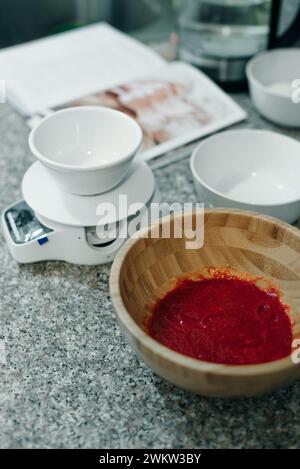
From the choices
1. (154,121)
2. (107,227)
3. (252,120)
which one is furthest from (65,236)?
(252,120)

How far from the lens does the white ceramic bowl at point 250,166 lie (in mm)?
832

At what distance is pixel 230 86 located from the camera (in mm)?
1091

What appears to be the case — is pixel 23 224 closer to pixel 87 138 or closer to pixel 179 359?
pixel 87 138

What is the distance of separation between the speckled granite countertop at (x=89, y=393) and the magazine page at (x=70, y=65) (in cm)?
42

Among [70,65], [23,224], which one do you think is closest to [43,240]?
[23,224]

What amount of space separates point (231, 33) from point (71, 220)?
596mm

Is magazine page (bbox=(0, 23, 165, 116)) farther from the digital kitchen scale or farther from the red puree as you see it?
the red puree

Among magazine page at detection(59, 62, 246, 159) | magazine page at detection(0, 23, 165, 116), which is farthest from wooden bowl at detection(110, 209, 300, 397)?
magazine page at detection(0, 23, 165, 116)

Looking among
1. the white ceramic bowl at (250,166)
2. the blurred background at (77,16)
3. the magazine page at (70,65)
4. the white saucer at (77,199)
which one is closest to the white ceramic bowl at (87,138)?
the white saucer at (77,199)

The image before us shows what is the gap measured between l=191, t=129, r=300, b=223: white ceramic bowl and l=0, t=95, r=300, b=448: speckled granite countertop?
24 centimetres

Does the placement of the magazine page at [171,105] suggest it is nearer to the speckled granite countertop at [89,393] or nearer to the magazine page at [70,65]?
the magazine page at [70,65]

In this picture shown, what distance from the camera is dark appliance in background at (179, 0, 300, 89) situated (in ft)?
3.47

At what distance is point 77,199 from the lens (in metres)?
0.72

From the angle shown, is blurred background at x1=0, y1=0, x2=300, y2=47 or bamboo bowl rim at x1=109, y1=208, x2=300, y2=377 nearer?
bamboo bowl rim at x1=109, y1=208, x2=300, y2=377
